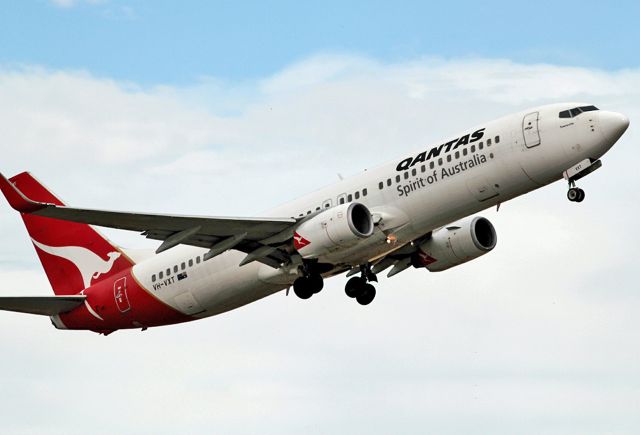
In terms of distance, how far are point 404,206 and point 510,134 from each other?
13.7ft

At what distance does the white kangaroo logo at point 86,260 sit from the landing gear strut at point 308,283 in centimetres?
1001

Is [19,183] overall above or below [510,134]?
above

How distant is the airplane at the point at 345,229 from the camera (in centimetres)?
4275

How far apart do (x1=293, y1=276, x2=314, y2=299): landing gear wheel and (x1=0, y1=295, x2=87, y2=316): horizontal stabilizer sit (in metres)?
10.1

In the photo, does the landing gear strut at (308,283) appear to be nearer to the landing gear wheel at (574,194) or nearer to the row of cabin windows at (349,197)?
the row of cabin windows at (349,197)

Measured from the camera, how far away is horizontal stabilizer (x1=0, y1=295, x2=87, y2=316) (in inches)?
1967

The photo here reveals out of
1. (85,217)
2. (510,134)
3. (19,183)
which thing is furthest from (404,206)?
(19,183)

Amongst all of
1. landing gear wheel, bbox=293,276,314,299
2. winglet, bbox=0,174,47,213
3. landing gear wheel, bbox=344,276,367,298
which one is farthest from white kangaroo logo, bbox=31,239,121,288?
landing gear wheel, bbox=293,276,314,299

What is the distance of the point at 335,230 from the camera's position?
43375mm

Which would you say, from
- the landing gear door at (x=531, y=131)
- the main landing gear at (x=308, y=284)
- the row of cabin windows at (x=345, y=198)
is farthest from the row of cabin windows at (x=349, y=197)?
the landing gear door at (x=531, y=131)

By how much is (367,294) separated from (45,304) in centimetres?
1239

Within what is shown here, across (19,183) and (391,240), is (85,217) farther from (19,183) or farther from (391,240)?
(19,183)

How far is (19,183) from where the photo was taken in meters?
55.5

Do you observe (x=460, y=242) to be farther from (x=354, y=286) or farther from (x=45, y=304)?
(x=45, y=304)
